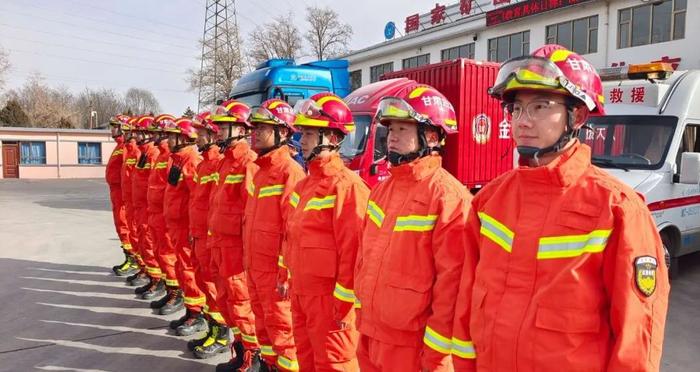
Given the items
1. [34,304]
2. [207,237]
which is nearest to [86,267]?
[34,304]

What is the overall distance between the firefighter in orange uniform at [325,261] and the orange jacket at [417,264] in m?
0.54

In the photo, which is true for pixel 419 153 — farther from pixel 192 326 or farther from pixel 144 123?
pixel 144 123

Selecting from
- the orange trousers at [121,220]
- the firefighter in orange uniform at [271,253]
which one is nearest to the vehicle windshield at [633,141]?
the firefighter in orange uniform at [271,253]

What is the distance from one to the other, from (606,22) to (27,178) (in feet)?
112

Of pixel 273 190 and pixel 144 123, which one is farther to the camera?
pixel 144 123

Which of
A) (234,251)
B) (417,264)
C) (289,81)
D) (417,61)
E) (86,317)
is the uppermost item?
(417,61)

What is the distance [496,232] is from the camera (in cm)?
192

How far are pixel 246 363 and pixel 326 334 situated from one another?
1.61 meters

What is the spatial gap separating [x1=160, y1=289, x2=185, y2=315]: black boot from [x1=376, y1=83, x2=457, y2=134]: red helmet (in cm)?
461

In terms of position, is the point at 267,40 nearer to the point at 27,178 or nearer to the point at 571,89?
the point at 27,178

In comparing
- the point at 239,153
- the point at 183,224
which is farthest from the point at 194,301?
the point at 239,153

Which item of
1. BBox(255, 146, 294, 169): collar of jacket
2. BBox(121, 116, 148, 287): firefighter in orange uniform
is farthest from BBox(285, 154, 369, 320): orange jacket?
BBox(121, 116, 148, 287): firefighter in orange uniform

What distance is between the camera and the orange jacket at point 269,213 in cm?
399

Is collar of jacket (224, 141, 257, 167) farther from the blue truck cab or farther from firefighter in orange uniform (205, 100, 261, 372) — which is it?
the blue truck cab
